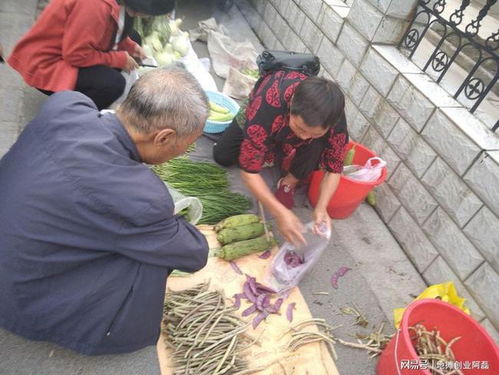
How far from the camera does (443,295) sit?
9.38 feet

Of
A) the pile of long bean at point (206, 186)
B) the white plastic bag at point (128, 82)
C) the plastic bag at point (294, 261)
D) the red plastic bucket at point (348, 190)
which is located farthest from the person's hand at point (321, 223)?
the white plastic bag at point (128, 82)

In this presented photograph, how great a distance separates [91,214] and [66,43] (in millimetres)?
1961

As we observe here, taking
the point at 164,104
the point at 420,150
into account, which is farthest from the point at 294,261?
the point at 164,104

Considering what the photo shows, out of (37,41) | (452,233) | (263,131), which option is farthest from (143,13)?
(452,233)

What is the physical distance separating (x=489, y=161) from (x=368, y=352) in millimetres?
1534

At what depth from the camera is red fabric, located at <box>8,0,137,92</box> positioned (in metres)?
2.80

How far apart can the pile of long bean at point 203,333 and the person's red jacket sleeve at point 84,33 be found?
1.95 metres

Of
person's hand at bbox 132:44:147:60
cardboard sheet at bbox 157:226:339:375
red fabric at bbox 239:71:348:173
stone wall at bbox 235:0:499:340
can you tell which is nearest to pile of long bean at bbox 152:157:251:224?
cardboard sheet at bbox 157:226:339:375

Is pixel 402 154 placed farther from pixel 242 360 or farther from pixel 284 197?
pixel 242 360

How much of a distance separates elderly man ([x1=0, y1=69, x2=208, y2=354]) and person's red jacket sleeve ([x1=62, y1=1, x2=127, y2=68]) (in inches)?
52.7

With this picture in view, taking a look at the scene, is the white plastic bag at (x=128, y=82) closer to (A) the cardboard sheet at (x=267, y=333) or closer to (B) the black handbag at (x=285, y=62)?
(B) the black handbag at (x=285, y=62)

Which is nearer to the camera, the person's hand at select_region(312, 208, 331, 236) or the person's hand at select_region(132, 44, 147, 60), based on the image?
the person's hand at select_region(312, 208, 331, 236)

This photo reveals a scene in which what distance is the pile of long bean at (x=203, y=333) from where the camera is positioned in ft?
6.95

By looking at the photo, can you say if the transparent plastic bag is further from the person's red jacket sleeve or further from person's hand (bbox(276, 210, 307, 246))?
the person's red jacket sleeve
